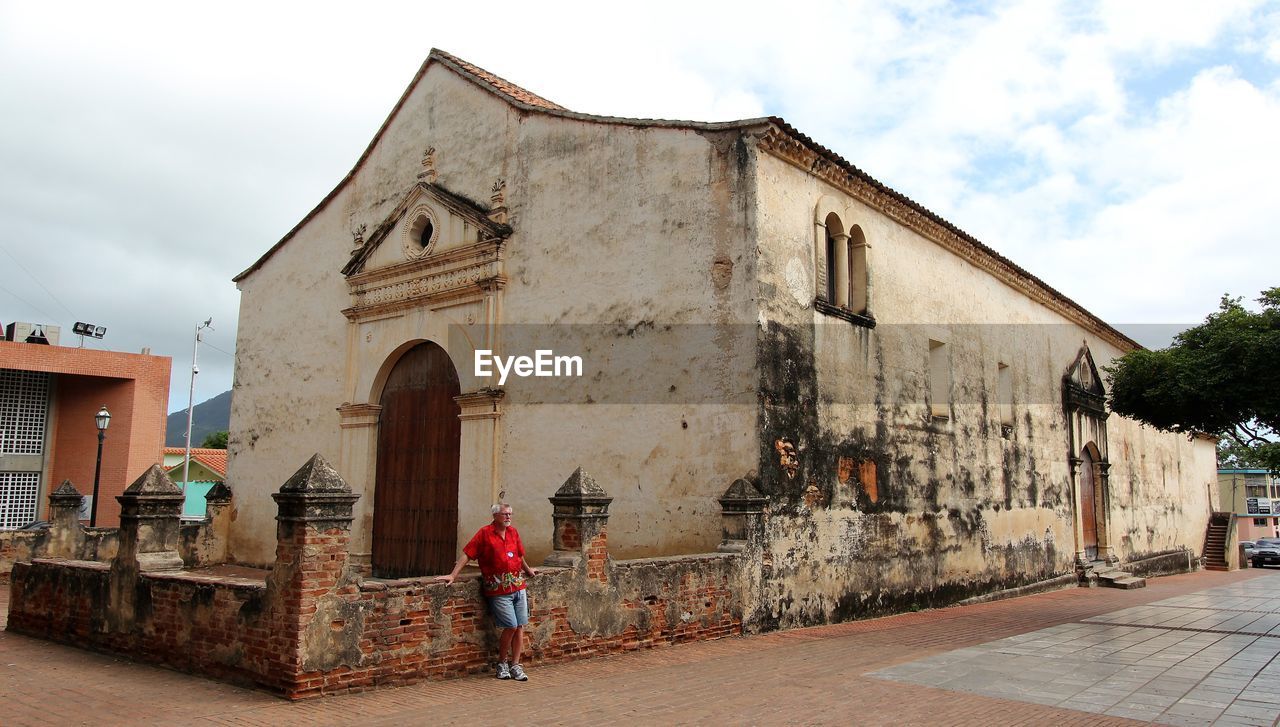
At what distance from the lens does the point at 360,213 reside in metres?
16.1

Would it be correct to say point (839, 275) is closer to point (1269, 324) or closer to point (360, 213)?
point (1269, 324)

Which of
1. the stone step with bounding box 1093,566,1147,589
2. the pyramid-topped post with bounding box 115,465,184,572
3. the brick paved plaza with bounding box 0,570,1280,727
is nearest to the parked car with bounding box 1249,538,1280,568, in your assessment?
the stone step with bounding box 1093,566,1147,589

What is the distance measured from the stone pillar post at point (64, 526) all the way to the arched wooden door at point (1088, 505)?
786 inches

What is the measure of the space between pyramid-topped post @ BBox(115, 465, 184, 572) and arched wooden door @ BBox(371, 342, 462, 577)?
4867mm

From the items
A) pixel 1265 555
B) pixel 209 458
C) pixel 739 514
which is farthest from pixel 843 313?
pixel 209 458

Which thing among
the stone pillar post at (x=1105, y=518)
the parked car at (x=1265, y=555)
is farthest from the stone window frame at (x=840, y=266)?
the parked car at (x=1265, y=555)

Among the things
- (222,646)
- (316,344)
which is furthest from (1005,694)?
(316,344)

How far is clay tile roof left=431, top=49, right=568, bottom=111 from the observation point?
14.3 meters

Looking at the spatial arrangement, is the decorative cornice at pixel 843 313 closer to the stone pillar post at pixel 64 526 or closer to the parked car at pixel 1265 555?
the stone pillar post at pixel 64 526

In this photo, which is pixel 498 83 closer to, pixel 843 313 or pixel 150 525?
pixel 843 313

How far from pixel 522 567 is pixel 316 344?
9814 mm

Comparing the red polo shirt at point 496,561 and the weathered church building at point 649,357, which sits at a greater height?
the weathered church building at point 649,357

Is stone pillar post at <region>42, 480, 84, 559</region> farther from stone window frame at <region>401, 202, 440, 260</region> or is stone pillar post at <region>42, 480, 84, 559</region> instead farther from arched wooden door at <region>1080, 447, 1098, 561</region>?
arched wooden door at <region>1080, 447, 1098, 561</region>

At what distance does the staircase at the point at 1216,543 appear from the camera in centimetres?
3089
